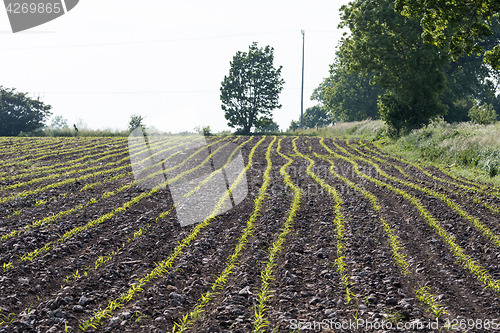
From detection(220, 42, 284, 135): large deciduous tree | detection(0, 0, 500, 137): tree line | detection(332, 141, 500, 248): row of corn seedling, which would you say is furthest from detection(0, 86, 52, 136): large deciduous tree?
detection(332, 141, 500, 248): row of corn seedling

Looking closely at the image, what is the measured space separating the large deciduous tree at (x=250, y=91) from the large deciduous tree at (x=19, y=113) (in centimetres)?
2705

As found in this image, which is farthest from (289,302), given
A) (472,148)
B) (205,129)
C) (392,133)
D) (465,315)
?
(205,129)

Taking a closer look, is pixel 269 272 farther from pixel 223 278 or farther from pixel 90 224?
pixel 90 224

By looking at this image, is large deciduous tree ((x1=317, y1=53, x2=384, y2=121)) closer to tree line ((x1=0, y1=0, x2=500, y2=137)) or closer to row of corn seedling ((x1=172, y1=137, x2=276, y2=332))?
tree line ((x1=0, y1=0, x2=500, y2=137))

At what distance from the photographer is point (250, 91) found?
6125cm

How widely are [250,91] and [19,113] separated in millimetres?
33878

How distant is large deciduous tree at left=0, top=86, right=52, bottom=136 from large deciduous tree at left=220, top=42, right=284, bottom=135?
88.8 ft

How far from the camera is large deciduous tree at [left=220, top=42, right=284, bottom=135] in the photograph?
6072cm

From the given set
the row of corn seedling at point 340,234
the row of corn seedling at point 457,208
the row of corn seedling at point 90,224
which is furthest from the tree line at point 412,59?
the row of corn seedling at point 90,224

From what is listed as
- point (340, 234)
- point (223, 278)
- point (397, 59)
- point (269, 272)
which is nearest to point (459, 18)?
point (340, 234)

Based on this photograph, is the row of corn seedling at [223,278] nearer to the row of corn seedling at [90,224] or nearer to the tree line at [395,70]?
the row of corn seedling at [90,224]

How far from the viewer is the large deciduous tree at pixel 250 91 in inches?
2391

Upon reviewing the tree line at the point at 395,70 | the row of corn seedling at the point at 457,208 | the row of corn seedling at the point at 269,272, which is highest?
the tree line at the point at 395,70

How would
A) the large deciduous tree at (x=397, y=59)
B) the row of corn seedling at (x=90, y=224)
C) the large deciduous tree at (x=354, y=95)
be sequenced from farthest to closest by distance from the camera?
the large deciduous tree at (x=354, y=95) → the large deciduous tree at (x=397, y=59) → the row of corn seedling at (x=90, y=224)
